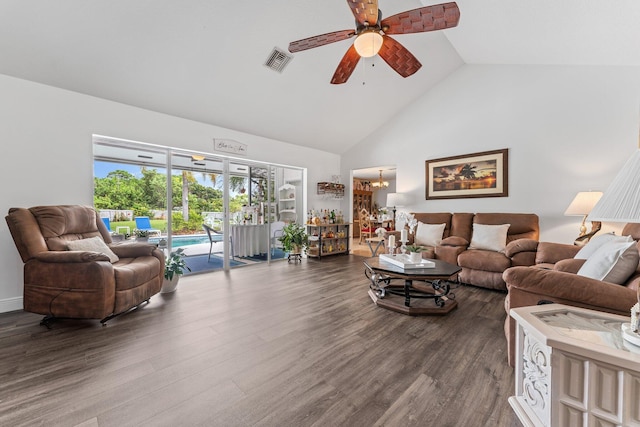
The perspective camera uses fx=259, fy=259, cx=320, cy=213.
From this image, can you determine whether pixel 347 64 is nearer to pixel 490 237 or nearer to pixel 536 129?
pixel 490 237

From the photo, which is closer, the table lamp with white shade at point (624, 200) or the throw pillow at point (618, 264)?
the table lamp with white shade at point (624, 200)

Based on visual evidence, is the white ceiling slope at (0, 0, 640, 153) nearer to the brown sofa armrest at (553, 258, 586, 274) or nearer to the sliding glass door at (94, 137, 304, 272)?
the sliding glass door at (94, 137, 304, 272)

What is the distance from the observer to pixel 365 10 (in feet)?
6.44

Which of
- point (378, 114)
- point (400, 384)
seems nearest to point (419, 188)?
point (378, 114)

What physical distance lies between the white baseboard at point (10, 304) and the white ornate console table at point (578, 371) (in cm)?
467

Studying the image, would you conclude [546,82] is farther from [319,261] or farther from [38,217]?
[38,217]

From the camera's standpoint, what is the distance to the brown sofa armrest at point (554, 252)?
3.01 metres

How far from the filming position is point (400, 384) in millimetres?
1631

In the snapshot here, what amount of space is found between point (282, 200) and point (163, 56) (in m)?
3.44

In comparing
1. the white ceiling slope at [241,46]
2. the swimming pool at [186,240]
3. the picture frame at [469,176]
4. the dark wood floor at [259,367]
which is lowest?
the dark wood floor at [259,367]

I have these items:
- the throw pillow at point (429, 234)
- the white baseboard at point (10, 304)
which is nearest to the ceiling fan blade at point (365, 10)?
the throw pillow at point (429, 234)

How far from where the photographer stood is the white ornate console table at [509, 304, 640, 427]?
98 cm

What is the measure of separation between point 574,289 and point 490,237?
2.59m

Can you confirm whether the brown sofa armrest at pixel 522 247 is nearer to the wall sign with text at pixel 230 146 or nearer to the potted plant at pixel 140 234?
the wall sign with text at pixel 230 146
